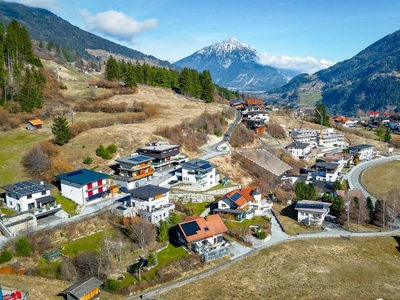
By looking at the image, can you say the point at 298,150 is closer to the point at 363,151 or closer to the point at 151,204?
the point at 363,151

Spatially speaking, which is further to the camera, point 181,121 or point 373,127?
point 373,127

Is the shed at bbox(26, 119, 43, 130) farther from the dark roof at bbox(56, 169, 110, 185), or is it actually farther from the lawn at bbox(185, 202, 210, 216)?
the lawn at bbox(185, 202, 210, 216)

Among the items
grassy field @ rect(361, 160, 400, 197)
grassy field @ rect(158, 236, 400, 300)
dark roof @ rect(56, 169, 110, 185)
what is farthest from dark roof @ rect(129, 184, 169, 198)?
grassy field @ rect(361, 160, 400, 197)

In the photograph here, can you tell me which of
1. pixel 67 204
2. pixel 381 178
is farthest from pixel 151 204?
pixel 381 178

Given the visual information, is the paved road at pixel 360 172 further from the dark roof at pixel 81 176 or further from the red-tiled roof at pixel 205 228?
the dark roof at pixel 81 176

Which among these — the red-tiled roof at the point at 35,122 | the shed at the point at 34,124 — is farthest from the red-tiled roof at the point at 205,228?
the red-tiled roof at the point at 35,122

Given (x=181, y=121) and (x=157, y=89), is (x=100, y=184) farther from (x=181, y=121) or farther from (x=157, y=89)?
(x=157, y=89)

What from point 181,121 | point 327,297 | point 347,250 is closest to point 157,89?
point 181,121
